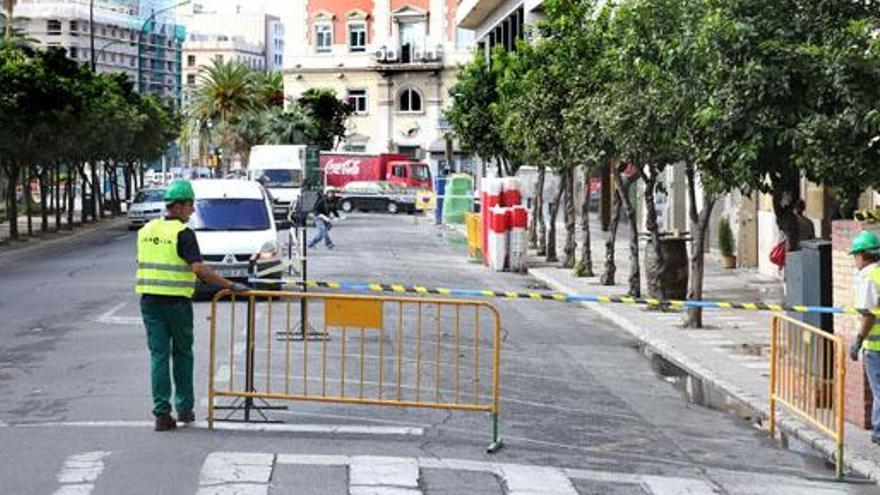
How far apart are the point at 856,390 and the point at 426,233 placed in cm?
3851

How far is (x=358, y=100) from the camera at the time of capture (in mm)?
98000

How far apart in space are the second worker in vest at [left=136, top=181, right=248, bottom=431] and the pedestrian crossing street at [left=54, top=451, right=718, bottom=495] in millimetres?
1176

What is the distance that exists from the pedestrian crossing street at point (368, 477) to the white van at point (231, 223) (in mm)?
13084

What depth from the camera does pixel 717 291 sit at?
2791 cm

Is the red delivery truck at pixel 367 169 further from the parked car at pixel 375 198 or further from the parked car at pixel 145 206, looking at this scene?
the parked car at pixel 145 206

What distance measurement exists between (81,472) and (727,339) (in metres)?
11.9

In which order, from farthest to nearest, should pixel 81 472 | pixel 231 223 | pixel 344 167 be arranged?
1. pixel 344 167
2. pixel 231 223
3. pixel 81 472

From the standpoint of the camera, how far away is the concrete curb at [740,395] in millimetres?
11789

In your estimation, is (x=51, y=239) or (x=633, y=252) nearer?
(x=633, y=252)

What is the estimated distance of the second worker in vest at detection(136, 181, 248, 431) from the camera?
38.7ft

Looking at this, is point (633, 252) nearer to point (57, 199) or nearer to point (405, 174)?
point (57, 199)

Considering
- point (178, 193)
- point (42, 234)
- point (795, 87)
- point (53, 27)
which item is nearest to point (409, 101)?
point (42, 234)

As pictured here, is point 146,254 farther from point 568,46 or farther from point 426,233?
point 426,233

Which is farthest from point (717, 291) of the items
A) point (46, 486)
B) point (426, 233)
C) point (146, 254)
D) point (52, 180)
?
point (52, 180)
